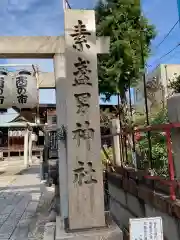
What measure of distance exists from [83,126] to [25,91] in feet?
7.75

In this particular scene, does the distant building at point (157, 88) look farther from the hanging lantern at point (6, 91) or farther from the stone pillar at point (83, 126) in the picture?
the stone pillar at point (83, 126)

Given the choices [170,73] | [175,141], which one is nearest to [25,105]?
[175,141]

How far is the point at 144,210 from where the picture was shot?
15.6ft

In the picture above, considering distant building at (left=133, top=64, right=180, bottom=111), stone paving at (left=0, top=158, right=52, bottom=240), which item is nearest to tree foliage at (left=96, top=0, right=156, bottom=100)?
distant building at (left=133, top=64, right=180, bottom=111)

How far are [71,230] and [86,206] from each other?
1.22ft

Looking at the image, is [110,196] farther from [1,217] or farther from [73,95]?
[73,95]

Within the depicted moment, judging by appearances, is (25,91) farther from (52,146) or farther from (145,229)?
(145,229)

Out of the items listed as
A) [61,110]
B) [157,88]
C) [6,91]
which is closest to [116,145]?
[61,110]

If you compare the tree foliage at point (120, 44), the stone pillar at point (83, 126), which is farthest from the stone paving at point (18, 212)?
the tree foliage at point (120, 44)

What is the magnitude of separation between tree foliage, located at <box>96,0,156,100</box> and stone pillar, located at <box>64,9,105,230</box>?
17.3ft

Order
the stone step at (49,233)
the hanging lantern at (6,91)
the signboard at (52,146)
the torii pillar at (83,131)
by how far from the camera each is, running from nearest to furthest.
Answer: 1. the torii pillar at (83,131)
2. the stone step at (49,233)
3. the hanging lantern at (6,91)
4. the signboard at (52,146)

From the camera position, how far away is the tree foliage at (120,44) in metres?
9.95

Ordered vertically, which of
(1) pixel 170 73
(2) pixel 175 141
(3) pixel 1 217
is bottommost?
(3) pixel 1 217

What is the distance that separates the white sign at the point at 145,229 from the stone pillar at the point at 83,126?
127cm
